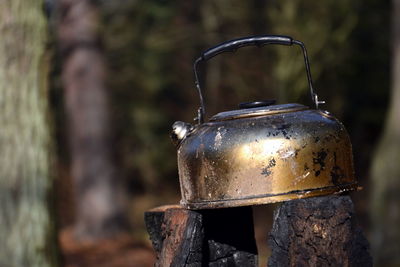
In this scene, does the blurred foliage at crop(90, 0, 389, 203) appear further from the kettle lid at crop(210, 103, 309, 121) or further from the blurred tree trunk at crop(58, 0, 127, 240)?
the kettle lid at crop(210, 103, 309, 121)

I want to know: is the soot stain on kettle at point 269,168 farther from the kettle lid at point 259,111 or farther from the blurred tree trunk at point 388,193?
the blurred tree trunk at point 388,193

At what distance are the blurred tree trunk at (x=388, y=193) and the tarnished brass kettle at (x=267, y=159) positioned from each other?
5.64 m

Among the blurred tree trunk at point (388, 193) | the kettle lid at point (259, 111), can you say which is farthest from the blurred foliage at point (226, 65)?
the kettle lid at point (259, 111)

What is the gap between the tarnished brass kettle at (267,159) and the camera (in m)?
3.25

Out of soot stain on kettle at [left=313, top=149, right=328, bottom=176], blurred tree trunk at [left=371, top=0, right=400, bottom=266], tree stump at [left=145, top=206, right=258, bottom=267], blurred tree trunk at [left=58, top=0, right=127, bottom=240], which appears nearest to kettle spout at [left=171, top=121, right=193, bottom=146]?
tree stump at [left=145, top=206, right=258, bottom=267]

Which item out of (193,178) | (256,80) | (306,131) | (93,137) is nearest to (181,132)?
(193,178)

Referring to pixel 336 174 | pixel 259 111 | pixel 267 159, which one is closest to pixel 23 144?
pixel 259 111

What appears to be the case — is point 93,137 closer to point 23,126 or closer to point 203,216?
point 23,126

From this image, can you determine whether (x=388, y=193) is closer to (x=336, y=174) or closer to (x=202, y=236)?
(x=202, y=236)

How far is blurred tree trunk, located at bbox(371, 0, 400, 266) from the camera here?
8.88 metres

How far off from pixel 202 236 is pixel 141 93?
1346 cm

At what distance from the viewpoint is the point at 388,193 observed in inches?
351

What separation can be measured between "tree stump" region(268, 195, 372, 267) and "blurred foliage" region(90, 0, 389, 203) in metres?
10.1

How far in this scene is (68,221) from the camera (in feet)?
54.3
